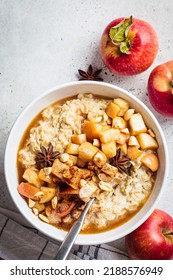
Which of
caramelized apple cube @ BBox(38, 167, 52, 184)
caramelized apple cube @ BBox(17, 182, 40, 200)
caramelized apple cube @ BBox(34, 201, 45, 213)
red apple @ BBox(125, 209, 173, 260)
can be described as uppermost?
caramelized apple cube @ BBox(38, 167, 52, 184)

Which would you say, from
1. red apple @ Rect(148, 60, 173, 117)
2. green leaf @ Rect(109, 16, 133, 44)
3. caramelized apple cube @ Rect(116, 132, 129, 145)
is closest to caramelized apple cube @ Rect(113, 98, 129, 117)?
caramelized apple cube @ Rect(116, 132, 129, 145)

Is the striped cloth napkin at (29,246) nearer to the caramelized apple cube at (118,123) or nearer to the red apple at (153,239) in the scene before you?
the red apple at (153,239)

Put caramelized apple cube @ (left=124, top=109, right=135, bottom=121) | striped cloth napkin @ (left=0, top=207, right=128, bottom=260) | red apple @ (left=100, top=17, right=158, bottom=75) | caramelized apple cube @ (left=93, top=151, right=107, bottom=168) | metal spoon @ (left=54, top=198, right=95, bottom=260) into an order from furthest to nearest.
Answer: striped cloth napkin @ (left=0, top=207, right=128, bottom=260)
red apple @ (left=100, top=17, right=158, bottom=75)
caramelized apple cube @ (left=124, top=109, right=135, bottom=121)
caramelized apple cube @ (left=93, top=151, right=107, bottom=168)
metal spoon @ (left=54, top=198, right=95, bottom=260)

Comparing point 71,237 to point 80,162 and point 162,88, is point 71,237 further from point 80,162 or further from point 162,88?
point 162,88

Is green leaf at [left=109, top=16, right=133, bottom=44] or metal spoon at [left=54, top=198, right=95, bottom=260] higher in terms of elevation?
green leaf at [left=109, top=16, right=133, bottom=44]

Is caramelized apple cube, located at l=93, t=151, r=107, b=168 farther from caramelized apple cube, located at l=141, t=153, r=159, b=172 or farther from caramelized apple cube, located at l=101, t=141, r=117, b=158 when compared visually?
caramelized apple cube, located at l=141, t=153, r=159, b=172

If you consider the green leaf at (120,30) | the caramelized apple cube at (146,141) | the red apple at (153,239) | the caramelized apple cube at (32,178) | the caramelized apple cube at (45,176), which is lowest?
the red apple at (153,239)

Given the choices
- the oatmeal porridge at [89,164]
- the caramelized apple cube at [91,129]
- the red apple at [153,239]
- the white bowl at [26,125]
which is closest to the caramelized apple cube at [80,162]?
the oatmeal porridge at [89,164]
